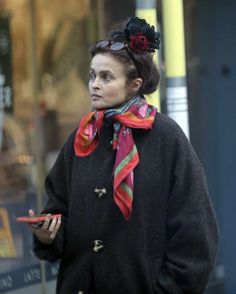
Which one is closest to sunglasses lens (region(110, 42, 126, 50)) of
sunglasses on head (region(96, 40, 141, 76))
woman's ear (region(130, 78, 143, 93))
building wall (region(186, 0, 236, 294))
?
sunglasses on head (region(96, 40, 141, 76))

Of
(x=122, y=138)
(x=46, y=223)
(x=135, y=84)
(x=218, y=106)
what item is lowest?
(x=218, y=106)

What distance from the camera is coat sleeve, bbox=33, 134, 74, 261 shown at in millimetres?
3227

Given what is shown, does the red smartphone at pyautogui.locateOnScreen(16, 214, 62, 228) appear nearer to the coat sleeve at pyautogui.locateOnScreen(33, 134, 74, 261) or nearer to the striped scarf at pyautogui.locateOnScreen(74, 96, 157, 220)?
the coat sleeve at pyautogui.locateOnScreen(33, 134, 74, 261)

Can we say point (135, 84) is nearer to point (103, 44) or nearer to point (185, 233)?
point (103, 44)

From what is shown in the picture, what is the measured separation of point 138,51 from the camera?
3182 millimetres

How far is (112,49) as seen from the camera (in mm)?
3154

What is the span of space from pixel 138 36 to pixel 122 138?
39 cm

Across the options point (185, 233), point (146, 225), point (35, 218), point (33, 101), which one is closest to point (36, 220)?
point (35, 218)

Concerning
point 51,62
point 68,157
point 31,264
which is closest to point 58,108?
point 51,62

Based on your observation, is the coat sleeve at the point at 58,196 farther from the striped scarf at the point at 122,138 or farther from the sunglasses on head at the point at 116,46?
the sunglasses on head at the point at 116,46

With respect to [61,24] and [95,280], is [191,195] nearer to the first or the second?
[95,280]

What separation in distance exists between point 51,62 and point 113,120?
3761 millimetres

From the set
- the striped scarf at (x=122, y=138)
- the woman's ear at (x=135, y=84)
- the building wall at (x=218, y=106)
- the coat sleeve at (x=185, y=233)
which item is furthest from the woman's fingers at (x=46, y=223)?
the building wall at (x=218, y=106)

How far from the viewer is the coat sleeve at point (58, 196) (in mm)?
3227
